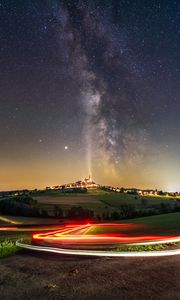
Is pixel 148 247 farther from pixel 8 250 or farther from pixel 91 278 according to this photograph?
pixel 8 250

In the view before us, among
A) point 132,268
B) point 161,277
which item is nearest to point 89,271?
point 132,268

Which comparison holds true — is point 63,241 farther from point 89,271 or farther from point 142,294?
point 142,294

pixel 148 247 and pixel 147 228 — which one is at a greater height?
pixel 147 228

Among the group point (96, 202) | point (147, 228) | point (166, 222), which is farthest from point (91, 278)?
point (96, 202)

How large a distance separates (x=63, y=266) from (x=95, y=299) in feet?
15.3

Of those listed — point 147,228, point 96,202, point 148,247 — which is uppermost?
point 96,202

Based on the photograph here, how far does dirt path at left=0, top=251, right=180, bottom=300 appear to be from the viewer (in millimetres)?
9062

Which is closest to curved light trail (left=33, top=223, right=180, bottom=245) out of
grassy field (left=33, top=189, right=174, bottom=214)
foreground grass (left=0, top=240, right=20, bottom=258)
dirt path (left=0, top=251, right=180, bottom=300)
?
foreground grass (left=0, top=240, right=20, bottom=258)

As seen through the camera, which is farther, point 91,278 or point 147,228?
point 147,228

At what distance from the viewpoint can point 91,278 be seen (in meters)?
10.9

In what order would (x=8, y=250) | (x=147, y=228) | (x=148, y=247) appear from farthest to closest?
(x=147, y=228) < (x=8, y=250) < (x=148, y=247)

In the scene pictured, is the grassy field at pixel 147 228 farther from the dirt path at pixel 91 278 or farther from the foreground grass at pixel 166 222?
the dirt path at pixel 91 278

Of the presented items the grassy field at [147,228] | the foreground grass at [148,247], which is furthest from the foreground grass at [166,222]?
the foreground grass at [148,247]

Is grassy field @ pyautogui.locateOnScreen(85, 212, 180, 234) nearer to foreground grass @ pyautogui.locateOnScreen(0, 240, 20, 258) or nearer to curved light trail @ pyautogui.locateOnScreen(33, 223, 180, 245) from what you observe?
curved light trail @ pyautogui.locateOnScreen(33, 223, 180, 245)
